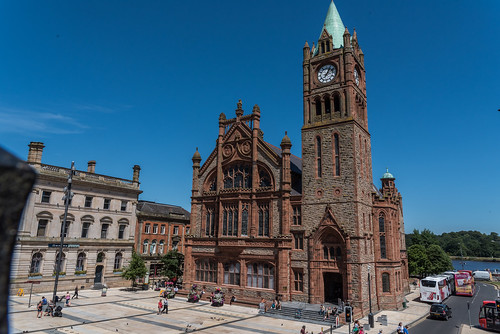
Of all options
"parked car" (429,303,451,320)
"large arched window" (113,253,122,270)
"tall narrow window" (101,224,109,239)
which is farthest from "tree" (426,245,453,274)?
"tall narrow window" (101,224,109,239)

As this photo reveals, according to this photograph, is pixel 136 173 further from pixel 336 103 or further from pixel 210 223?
pixel 336 103

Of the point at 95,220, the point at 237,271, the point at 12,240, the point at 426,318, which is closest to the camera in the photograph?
the point at 12,240

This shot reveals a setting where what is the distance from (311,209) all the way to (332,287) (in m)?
9.17

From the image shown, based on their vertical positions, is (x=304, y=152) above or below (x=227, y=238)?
above

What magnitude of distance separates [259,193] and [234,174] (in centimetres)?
515

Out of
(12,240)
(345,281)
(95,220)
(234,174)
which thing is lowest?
(345,281)

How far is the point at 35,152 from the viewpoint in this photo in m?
46.1

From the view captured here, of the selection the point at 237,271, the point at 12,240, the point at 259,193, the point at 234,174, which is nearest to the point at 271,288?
the point at 237,271

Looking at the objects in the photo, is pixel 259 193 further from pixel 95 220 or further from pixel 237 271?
pixel 95 220

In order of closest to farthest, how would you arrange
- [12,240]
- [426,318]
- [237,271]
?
[12,240] → [426,318] → [237,271]

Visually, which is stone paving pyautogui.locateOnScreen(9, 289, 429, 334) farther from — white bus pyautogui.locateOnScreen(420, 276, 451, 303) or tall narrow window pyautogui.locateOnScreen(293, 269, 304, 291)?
tall narrow window pyautogui.locateOnScreen(293, 269, 304, 291)

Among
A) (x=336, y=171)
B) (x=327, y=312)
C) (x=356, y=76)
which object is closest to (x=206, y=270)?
(x=327, y=312)

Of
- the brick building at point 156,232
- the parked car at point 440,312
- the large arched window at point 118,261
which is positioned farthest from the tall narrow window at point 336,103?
the large arched window at point 118,261

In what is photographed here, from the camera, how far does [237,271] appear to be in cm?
4362
